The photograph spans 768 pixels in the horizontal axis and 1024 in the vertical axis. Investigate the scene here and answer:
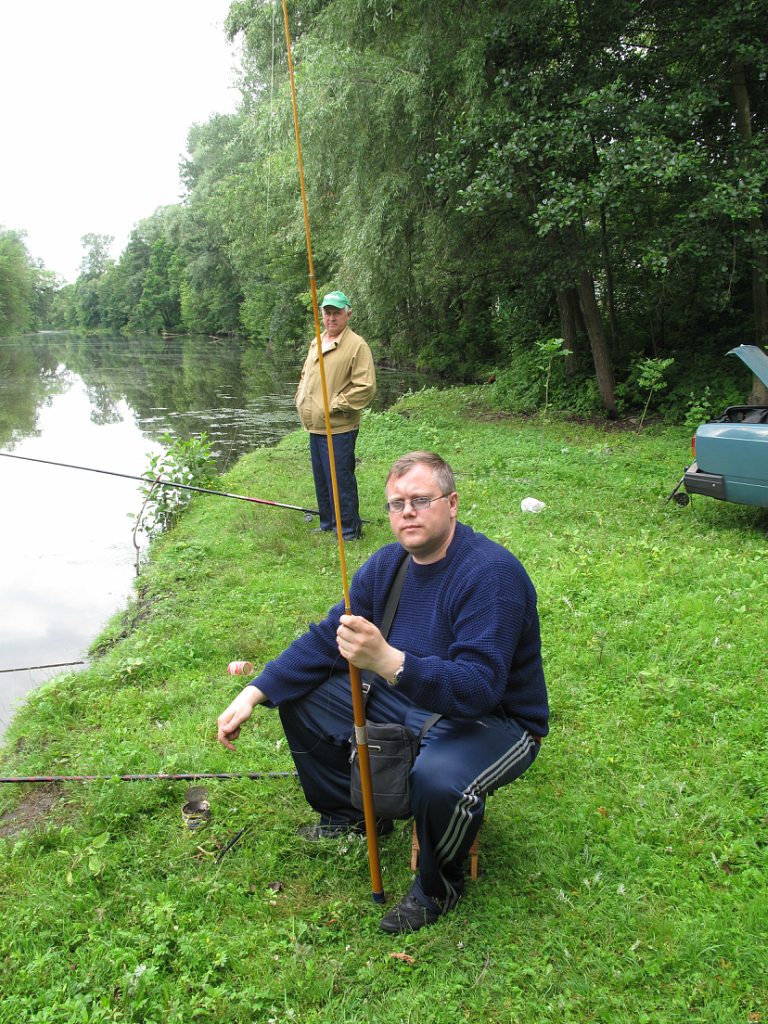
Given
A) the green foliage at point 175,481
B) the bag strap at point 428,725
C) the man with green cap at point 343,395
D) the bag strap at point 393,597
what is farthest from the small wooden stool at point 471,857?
the green foliage at point 175,481

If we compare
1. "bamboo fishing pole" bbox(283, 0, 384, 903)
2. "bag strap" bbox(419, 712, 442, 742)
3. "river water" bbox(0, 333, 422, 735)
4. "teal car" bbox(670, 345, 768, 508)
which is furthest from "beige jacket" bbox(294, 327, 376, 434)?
"bag strap" bbox(419, 712, 442, 742)

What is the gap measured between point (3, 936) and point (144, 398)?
1945 cm

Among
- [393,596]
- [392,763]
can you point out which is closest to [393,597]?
[393,596]

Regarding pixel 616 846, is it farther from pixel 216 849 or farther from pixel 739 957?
pixel 216 849

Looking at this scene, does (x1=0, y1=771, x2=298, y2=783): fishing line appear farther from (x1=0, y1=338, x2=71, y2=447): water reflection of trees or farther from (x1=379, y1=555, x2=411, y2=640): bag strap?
(x1=0, y1=338, x2=71, y2=447): water reflection of trees

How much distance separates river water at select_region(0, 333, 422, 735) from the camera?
5.89 metres

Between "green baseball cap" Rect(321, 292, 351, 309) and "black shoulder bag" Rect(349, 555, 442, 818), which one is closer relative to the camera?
"black shoulder bag" Rect(349, 555, 442, 818)

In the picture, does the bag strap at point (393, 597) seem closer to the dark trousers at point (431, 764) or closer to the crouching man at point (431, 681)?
the crouching man at point (431, 681)

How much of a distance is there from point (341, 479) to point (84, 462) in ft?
24.4

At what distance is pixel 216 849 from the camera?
2.82 meters

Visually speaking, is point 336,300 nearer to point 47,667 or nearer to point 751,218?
point 47,667

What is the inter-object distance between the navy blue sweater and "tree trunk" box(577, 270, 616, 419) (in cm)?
1025

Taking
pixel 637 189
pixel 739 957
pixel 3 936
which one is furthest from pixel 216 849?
pixel 637 189

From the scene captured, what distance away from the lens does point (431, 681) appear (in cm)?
212
